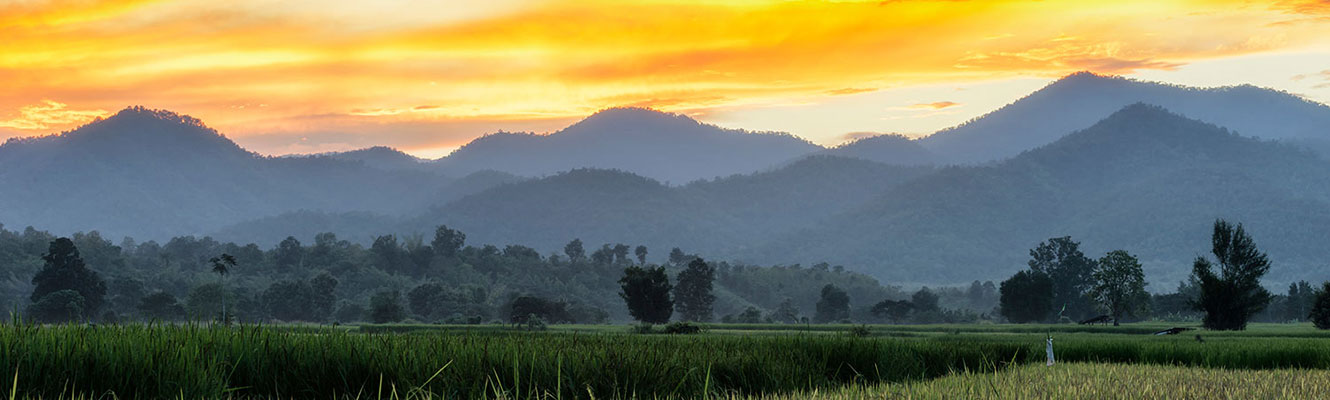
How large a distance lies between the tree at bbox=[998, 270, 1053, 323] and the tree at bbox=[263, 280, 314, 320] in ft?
407

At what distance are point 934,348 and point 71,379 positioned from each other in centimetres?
1959

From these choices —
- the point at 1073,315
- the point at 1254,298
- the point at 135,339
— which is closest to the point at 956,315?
the point at 1073,315

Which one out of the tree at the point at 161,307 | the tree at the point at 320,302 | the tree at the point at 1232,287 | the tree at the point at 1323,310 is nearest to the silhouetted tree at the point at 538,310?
the tree at the point at 320,302

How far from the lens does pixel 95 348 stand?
41.6 feet

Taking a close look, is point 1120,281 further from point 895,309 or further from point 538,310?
point 538,310

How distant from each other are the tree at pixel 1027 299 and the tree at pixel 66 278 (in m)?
132

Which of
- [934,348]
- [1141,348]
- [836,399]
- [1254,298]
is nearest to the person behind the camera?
[836,399]

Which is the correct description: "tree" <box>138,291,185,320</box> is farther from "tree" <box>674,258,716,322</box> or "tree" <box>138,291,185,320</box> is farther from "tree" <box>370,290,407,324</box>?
"tree" <box>674,258,716,322</box>

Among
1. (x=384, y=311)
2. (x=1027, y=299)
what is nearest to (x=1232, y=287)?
(x=1027, y=299)

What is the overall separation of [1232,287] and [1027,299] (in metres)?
71.4

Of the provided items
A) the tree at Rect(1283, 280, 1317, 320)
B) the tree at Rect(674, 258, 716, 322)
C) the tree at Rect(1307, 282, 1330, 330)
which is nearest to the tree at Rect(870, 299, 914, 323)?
the tree at Rect(674, 258, 716, 322)

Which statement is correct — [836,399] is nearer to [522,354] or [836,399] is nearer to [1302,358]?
[522,354]

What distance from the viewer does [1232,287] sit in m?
75.1

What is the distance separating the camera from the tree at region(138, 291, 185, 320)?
167750mm
